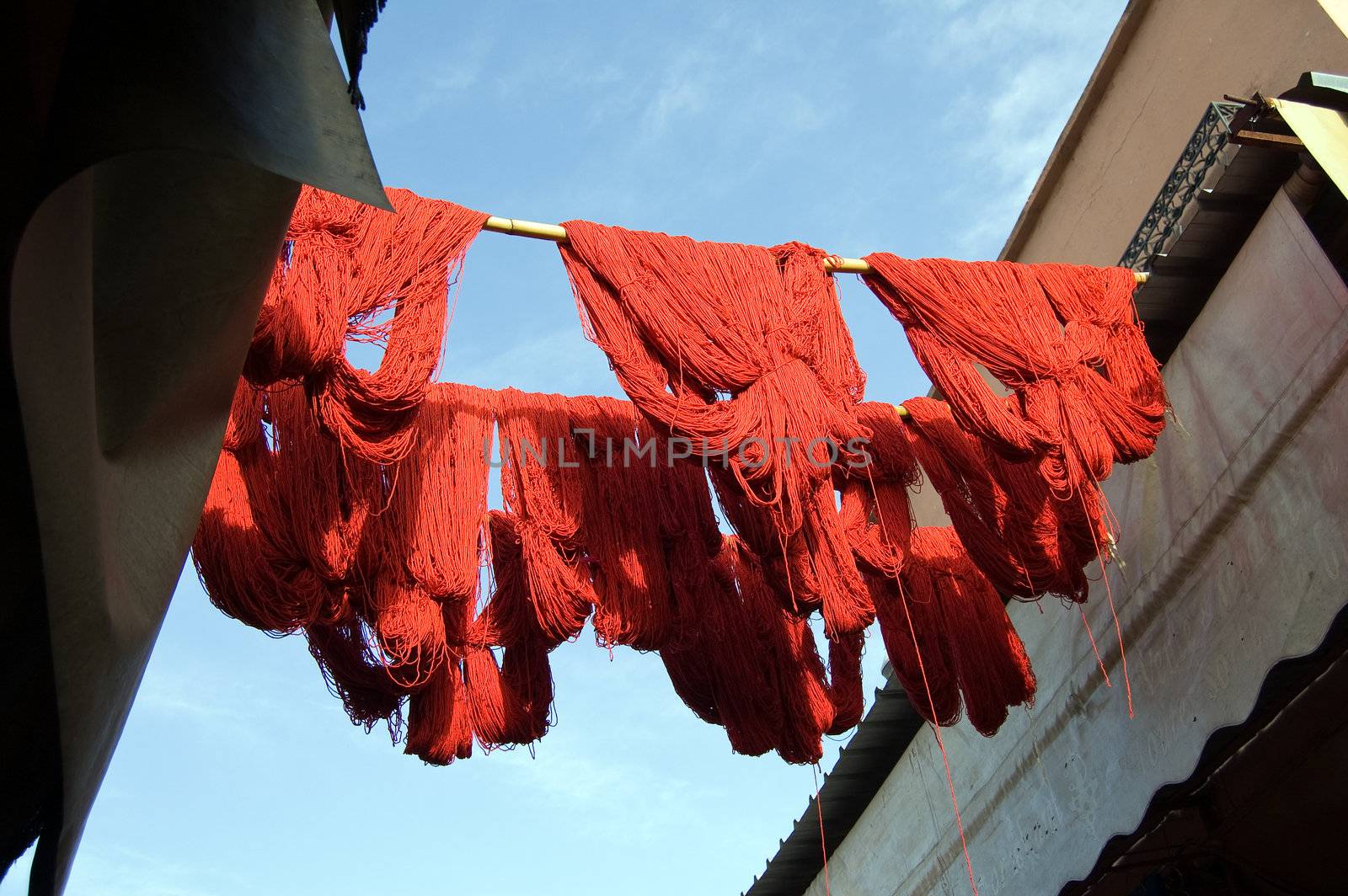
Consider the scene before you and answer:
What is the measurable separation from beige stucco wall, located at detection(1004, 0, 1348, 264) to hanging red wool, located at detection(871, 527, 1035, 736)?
251 cm

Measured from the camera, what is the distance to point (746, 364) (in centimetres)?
365

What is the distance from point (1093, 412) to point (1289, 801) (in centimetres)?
263

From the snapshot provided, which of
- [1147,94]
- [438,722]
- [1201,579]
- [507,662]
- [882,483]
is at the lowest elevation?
[438,722]

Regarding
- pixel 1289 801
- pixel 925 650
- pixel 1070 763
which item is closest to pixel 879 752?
pixel 1070 763

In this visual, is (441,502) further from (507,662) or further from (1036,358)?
(1036,358)

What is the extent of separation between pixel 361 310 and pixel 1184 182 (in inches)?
144

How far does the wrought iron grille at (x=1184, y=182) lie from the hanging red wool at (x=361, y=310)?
3.12 m

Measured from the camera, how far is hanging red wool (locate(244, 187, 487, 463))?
10.5 ft

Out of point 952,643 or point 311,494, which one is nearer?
point 311,494

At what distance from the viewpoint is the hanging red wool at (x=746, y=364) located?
3496 millimetres

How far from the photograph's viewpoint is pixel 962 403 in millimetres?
3936

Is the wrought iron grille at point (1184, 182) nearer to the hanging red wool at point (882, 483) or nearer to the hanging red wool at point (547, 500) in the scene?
the hanging red wool at point (882, 483)

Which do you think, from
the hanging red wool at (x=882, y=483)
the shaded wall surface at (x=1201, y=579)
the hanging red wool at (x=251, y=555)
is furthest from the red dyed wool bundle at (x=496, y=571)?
the shaded wall surface at (x=1201, y=579)

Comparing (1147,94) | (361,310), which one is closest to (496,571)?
(361,310)
